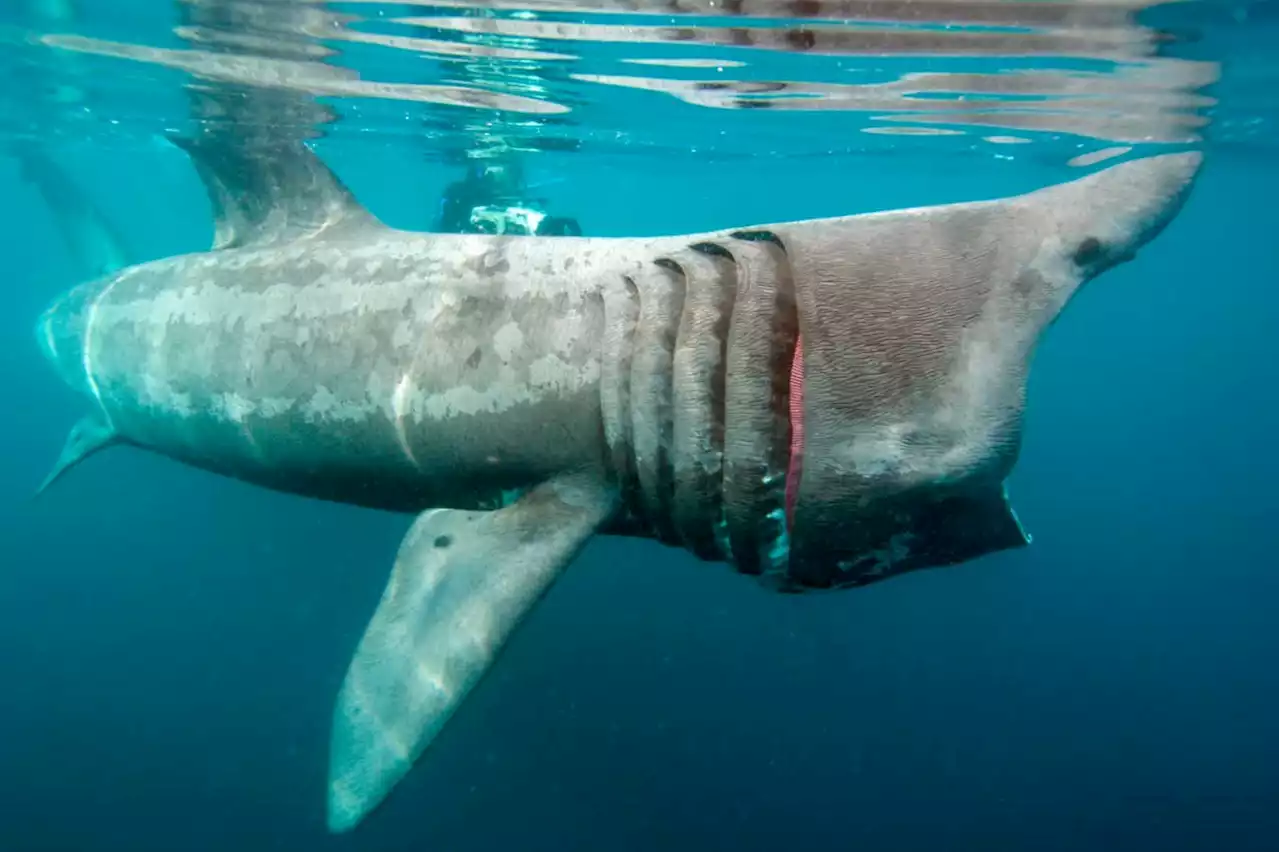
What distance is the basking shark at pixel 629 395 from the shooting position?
8.46 feet

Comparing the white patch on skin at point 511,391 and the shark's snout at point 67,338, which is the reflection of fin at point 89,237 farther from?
the white patch on skin at point 511,391

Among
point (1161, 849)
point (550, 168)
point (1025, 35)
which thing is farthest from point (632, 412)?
point (550, 168)

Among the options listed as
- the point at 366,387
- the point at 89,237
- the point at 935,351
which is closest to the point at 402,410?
the point at 366,387

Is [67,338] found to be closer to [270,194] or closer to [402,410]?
[270,194]

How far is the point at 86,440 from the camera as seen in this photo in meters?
6.34

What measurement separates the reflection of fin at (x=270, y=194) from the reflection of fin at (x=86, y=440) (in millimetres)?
1668

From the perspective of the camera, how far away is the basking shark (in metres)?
2.58

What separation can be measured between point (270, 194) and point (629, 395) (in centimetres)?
374

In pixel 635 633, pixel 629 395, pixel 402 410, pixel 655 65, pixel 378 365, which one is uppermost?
pixel 655 65

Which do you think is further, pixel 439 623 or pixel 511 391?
pixel 511 391

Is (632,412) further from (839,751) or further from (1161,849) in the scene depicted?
(1161,849)

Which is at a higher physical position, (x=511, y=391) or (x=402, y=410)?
(x=511, y=391)

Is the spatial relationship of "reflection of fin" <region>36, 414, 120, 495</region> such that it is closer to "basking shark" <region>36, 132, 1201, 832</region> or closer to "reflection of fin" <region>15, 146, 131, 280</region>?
"basking shark" <region>36, 132, 1201, 832</region>

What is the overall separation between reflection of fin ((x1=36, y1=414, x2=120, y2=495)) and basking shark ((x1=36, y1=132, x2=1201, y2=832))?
1.87m
